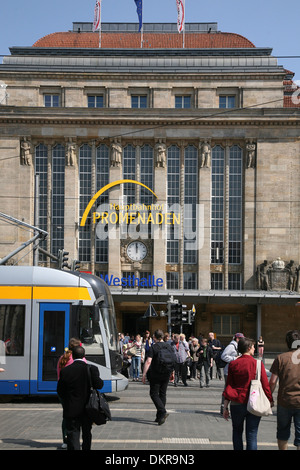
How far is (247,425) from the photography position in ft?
29.2

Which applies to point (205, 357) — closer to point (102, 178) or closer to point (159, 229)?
point (159, 229)

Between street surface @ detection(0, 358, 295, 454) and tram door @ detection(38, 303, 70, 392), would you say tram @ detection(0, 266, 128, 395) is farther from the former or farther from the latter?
street surface @ detection(0, 358, 295, 454)

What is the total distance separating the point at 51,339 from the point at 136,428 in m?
4.91

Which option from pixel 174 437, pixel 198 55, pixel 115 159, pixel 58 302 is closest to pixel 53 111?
pixel 115 159

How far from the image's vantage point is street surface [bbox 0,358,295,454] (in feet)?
36.6

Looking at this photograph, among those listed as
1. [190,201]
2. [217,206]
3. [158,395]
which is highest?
[190,201]

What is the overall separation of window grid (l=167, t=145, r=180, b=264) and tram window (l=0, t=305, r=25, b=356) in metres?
30.2

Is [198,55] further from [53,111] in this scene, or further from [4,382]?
[4,382]

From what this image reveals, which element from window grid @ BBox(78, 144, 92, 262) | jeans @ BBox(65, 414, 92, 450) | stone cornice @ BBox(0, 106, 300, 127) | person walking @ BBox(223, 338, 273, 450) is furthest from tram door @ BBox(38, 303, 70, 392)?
stone cornice @ BBox(0, 106, 300, 127)

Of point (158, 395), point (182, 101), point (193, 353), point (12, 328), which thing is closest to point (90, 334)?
point (12, 328)

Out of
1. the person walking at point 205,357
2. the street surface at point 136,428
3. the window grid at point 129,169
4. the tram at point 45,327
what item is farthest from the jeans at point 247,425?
the window grid at point 129,169

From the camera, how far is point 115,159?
47.1 meters

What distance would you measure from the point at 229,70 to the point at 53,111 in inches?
486
